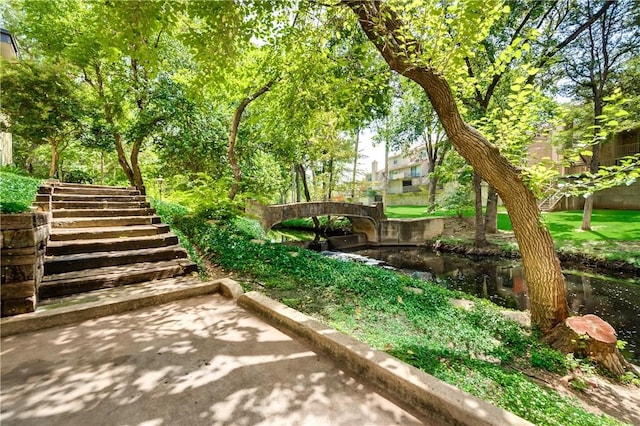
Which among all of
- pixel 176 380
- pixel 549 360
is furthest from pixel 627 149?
pixel 176 380

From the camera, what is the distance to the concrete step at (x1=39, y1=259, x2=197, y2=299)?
4133 millimetres

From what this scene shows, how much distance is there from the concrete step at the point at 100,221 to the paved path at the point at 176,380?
3.92 m

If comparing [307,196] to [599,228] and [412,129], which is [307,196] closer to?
[412,129]

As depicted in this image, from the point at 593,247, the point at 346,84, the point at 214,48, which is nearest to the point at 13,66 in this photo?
the point at 214,48

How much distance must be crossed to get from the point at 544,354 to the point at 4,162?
22649 mm

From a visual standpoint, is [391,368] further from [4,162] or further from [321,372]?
[4,162]

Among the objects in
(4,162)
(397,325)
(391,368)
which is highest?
(4,162)

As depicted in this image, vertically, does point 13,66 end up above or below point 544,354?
above

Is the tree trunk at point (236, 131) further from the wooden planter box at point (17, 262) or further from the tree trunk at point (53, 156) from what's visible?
the wooden planter box at point (17, 262)

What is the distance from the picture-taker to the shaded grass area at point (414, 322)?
9.78 feet

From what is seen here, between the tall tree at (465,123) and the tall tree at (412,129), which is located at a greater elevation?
the tall tree at (412,129)

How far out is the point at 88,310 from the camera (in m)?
3.44

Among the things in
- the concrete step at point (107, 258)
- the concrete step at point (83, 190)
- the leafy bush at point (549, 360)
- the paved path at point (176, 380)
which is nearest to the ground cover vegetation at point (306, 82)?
the leafy bush at point (549, 360)

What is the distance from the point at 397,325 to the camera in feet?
15.3
